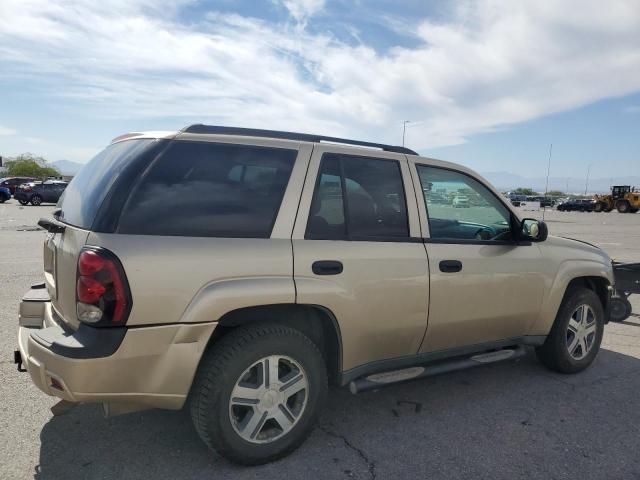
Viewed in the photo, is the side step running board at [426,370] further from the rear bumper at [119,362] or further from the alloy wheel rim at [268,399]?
the rear bumper at [119,362]

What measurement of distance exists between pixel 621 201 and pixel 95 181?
5089 cm

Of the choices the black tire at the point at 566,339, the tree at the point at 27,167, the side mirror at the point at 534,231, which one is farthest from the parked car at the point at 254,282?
the tree at the point at 27,167

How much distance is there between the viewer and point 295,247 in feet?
9.20

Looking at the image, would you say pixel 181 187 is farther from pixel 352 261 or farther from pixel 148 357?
pixel 352 261

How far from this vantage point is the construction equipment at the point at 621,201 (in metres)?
43.9

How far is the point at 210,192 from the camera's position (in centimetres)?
269

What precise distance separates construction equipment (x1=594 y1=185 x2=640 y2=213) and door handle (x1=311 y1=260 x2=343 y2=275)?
1951 inches

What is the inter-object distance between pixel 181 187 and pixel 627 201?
50396 mm

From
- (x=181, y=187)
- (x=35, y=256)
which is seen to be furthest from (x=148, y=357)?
(x=35, y=256)

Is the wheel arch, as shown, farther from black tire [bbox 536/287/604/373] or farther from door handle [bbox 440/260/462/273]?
black tire [bbox 536/287/604/373]

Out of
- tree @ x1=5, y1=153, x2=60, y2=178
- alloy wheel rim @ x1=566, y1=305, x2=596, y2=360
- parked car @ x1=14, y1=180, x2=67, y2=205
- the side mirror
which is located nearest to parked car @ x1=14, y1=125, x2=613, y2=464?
the side mirror

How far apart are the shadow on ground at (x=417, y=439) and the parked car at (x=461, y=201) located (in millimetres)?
1477

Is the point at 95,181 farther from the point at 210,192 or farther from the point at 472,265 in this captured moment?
the point at 472,265

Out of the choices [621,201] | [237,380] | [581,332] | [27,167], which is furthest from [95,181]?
[27,167]
